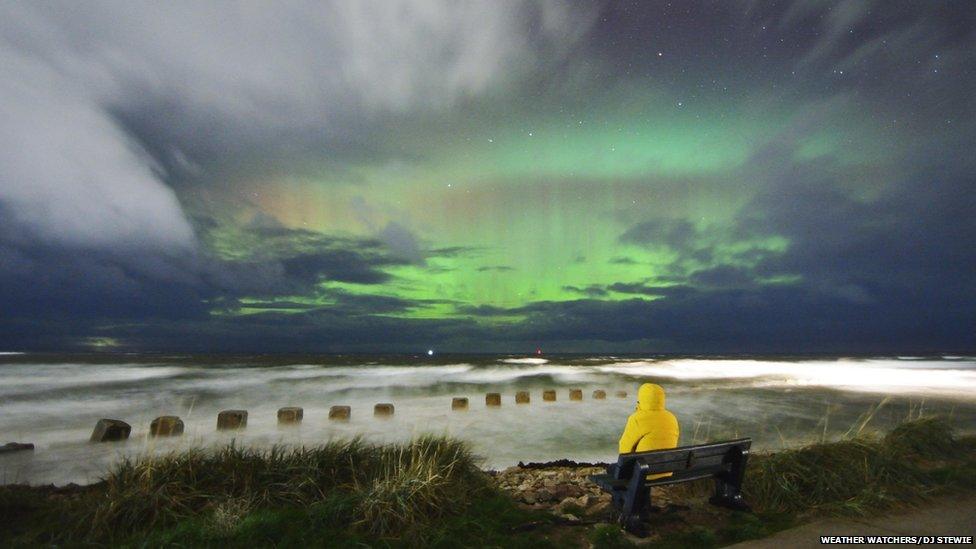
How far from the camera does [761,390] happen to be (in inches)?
1099

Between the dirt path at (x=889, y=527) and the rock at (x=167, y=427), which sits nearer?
the dirt path at (x=889, y=527)

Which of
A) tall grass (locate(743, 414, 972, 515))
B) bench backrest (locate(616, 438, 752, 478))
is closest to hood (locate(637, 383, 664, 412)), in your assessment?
bench backrest (locate(616, 438, 752, 478))

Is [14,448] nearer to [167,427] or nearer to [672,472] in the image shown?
[167,427]

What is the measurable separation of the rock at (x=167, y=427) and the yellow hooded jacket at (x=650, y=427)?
11.9 metres

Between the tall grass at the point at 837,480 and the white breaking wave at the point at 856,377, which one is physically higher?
the tall grass at the point at 837,480

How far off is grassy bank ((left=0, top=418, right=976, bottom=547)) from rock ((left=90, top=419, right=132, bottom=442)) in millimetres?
6915

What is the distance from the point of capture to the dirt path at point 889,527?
4.84m

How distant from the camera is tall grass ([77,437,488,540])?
5195 millimetres

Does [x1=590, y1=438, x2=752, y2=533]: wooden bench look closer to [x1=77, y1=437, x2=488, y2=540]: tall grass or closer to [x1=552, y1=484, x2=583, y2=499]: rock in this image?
[x1=552, y1=484, x2=583, y2=499]: rock

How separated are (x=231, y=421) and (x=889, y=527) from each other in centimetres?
1477

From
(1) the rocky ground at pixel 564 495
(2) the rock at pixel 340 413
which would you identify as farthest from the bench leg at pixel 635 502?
(2) the rock at pixel 340 413

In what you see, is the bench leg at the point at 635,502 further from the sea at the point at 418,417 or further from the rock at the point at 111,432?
the rock at the point at 111,432

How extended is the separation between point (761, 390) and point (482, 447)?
847 inches

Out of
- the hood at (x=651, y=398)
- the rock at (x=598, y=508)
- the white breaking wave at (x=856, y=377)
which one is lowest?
the white breaking wave at (x=856, y=377)
